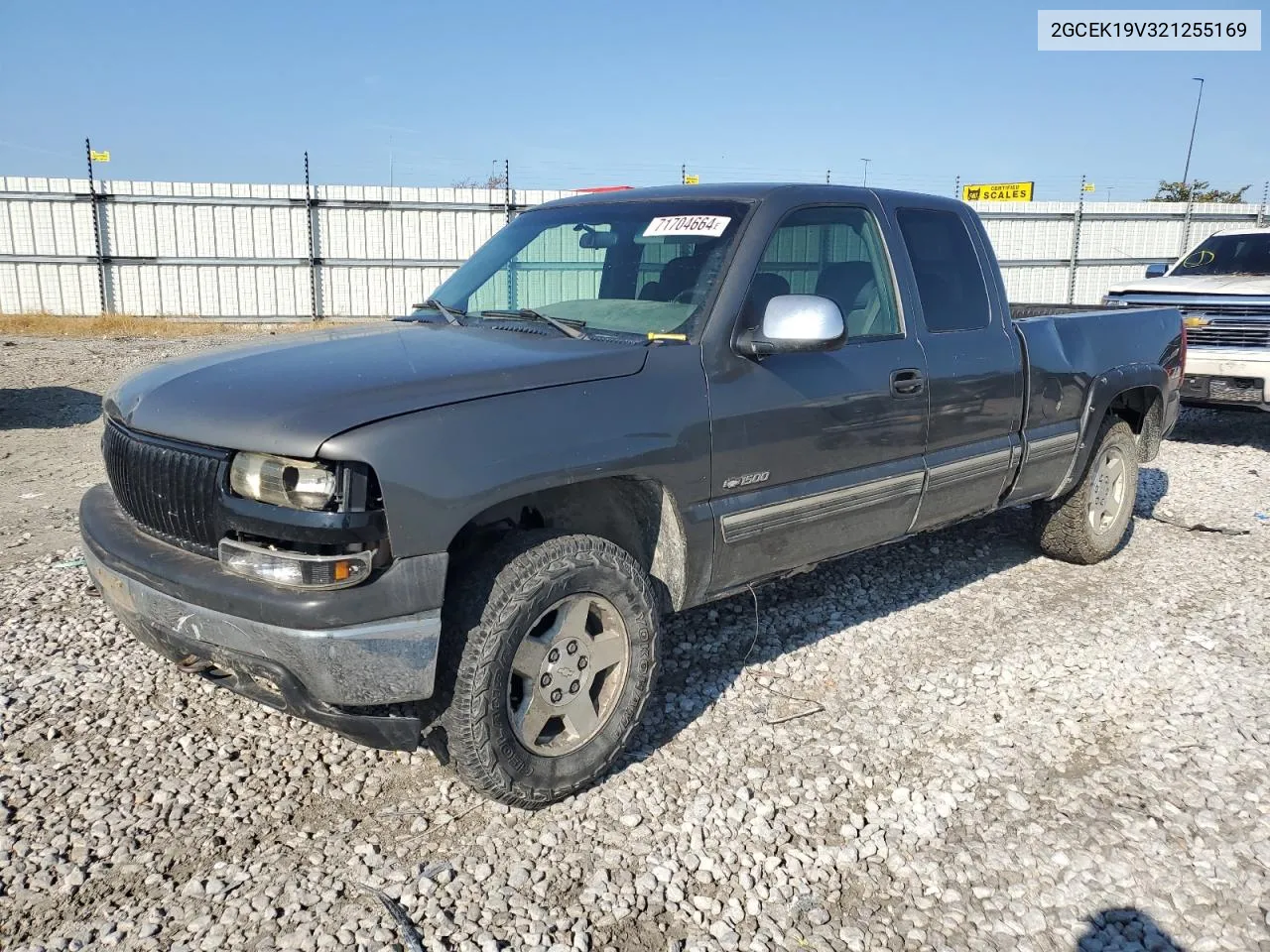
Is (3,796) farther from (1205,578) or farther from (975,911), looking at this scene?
(1205,578)

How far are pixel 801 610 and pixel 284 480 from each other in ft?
9.59

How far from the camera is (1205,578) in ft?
17.9

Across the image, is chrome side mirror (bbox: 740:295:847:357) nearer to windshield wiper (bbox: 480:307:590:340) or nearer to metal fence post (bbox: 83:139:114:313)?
windshield wiper (bbox: 480:307:590:340)

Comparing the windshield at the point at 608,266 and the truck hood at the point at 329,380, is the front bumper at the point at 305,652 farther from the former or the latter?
the windshield at the point at 608,266

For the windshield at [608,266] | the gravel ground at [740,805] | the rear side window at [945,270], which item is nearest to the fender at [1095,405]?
the gravel ground at [740,805]

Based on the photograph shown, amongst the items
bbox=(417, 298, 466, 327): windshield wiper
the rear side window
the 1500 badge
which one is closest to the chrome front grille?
the rear side window

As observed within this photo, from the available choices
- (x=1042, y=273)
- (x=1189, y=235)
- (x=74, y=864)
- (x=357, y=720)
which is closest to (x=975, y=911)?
(x=357, y=720)

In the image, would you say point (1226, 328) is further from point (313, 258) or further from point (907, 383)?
point (313, 258)

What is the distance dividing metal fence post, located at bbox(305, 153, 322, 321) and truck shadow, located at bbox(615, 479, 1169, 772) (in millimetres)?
15971

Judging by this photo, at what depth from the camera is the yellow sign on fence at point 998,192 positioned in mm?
21797

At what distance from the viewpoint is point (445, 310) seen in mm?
4043

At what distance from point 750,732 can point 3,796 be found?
2481mm

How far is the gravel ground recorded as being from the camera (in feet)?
8.70

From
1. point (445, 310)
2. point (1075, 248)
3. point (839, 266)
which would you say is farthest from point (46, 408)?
point (1075, 248)
